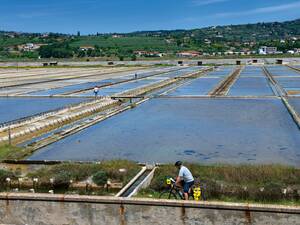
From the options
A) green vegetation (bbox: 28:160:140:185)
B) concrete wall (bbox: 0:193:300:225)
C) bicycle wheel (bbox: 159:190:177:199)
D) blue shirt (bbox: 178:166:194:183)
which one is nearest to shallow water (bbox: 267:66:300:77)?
green vegetation (bbox: 28:160:140:185)

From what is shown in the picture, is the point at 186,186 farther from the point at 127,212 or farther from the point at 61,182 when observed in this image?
the point at 61,182

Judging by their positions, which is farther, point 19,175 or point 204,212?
point 19,175

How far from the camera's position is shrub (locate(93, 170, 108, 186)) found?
10039 millimetres

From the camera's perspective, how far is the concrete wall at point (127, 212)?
6.85 meters

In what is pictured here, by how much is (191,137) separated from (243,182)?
581 centimetres

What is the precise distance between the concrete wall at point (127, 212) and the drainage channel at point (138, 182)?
1245 millimetres

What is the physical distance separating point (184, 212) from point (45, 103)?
19998 millimetres

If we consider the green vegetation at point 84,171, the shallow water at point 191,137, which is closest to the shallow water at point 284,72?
the shallow water at point 191,137

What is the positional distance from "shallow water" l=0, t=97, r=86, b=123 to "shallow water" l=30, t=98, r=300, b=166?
4118 millimetres

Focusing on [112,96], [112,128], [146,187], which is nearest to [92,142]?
[112,128]

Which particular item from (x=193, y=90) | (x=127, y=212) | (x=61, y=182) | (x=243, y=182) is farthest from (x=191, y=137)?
(x=193, y=90)

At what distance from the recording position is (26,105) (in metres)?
25.3

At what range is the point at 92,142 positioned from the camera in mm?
15375

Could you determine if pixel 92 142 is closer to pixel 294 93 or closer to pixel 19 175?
pixel 19 175
